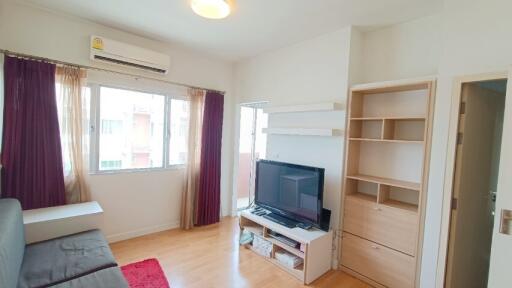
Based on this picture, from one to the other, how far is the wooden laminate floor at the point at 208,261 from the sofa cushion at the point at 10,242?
1066 millimetres

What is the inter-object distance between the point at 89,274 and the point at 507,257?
8.72 ft

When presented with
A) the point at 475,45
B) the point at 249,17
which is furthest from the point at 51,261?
the point at 475,45

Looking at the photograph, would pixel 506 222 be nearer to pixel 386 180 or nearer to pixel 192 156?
pixel 386 180

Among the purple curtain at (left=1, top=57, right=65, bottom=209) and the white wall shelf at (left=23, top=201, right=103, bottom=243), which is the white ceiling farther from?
the white wall shelf at (left=23, top=201, right=103, bottom=243)

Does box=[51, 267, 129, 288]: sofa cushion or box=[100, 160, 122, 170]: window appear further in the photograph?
box=[100, 160, 122, 170]: window

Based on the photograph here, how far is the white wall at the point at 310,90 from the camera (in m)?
2.68

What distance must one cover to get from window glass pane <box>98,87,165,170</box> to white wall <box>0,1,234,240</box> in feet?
0.66

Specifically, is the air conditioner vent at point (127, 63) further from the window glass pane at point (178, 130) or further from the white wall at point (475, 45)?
the white wall at point (475, 45)

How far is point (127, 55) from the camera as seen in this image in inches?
112

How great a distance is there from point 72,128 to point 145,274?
169cm

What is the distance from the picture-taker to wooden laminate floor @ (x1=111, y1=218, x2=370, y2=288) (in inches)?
92.8

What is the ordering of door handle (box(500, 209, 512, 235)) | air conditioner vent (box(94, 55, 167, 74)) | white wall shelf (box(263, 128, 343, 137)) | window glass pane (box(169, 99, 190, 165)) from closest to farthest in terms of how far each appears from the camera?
1. door handle (box(500, 209, 512, 235))
2. white wall shelf (box(263, 128, 343, 137))
3. air conditioner vent (box(94, 55, 167, 74))
4. window glass pane (box(169, 99, 190, 165))

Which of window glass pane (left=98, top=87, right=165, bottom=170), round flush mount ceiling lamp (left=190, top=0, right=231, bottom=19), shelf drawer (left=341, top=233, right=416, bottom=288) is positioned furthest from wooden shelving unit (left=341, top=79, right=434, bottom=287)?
window glass pane (left=98, top=87, right=165, bottom=170)

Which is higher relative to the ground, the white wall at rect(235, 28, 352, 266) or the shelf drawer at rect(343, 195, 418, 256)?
the white wall at rect(235, 28, 352, 266)
